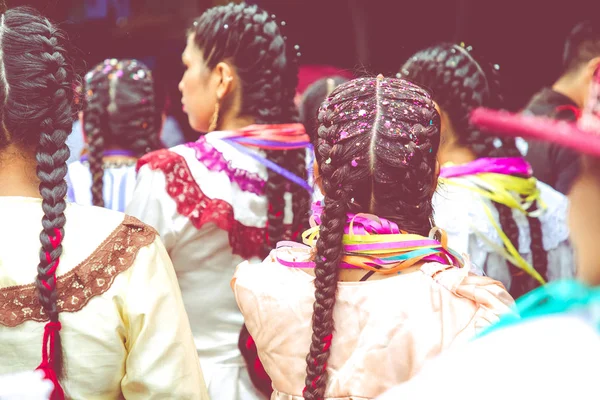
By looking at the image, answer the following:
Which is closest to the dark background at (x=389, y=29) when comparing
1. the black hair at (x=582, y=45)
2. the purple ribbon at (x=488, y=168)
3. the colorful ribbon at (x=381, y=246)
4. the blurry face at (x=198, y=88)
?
the black hair at (x=582, y=45)

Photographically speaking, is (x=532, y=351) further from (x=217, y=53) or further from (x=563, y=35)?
(x=563, y=35)

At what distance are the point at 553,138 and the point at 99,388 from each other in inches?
42.4

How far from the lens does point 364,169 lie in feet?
4.87

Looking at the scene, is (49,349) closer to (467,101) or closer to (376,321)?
(376,321)

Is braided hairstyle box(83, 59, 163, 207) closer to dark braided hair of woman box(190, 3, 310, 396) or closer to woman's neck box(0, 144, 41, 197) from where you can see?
dark braided hair of woman box(190, 3, 310, 396)

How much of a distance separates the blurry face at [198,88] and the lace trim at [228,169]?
21cm

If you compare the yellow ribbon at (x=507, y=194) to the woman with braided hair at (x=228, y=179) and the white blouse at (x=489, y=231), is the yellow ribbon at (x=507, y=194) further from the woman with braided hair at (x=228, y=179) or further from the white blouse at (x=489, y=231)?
the woman with braided hair at (x=228, y=179)

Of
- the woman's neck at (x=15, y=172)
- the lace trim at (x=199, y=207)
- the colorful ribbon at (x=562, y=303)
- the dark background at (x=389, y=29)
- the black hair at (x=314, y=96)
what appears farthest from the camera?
the dark background at (x=389, y=29)

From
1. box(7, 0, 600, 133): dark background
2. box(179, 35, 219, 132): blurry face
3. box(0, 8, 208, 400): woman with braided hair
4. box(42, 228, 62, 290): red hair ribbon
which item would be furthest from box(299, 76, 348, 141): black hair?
box(42, 228, 62, 290): red hair ribbon

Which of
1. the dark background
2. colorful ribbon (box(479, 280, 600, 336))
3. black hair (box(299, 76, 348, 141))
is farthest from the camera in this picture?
the dark background

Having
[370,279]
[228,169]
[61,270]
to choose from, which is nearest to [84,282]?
[61,270]

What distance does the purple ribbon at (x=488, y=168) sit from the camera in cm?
241

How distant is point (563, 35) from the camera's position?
4.51 m

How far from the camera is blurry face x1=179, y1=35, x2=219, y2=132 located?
2.41m
